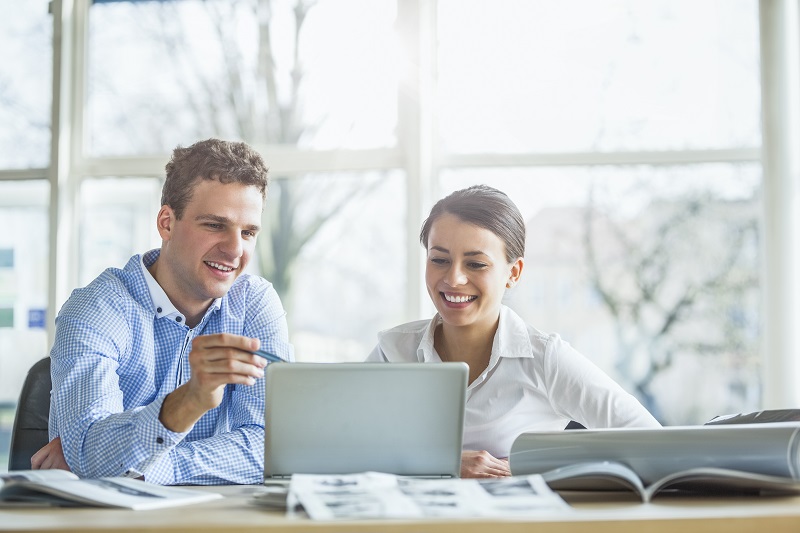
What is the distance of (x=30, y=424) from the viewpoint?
216 centimetres

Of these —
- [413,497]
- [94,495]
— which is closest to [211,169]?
[94,495]

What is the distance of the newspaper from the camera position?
1.08 meters

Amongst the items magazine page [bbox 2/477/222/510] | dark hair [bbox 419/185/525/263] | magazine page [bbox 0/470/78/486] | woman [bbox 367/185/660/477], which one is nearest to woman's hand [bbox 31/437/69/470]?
magazine page [bbox 0/470/78/486]

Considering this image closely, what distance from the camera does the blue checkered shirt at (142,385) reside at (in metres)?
1.70

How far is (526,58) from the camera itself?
4.27 meters

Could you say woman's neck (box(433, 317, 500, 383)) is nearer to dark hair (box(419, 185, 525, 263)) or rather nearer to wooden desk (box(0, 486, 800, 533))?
dark hair (box(419, 185, 525, 263))

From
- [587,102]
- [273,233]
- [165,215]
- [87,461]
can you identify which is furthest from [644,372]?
[87,461]

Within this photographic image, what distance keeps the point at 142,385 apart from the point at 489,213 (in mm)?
994

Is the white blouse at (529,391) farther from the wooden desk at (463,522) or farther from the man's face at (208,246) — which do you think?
the wooden desk at (463,522)

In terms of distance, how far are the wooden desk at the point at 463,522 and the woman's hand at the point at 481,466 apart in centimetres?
80

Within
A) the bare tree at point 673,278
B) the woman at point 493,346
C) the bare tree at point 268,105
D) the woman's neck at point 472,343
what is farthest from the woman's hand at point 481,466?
the bare tree at point 268,105

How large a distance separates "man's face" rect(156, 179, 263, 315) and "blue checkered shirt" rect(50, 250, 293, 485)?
65 mm

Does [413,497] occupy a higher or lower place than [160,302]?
lower

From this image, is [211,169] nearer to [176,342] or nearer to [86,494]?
[176,342]
